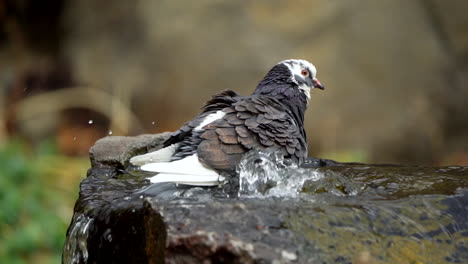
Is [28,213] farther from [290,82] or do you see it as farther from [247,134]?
[247,134]

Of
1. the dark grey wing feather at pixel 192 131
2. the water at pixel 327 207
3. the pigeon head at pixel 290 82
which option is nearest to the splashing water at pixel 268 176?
the water at pixel 327 207

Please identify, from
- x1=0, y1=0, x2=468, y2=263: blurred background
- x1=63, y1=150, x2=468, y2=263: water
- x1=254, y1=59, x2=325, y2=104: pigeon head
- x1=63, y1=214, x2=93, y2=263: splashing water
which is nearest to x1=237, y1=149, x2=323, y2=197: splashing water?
x1=63, y1=150, x2=468, y2=263: water

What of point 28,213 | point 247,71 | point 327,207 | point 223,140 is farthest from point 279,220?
point 247,71

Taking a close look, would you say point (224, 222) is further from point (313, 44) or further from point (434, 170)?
point (313, 44)

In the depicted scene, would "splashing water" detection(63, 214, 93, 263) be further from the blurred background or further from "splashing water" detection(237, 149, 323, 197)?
the blurred background

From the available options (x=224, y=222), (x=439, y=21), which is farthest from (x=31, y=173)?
(x=439, y=21)

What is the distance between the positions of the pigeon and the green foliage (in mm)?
2083

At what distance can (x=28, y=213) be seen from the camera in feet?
16.9

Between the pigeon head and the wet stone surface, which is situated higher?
the pigeon head

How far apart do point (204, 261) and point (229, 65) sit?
15.7ft

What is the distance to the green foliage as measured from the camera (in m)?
4.85

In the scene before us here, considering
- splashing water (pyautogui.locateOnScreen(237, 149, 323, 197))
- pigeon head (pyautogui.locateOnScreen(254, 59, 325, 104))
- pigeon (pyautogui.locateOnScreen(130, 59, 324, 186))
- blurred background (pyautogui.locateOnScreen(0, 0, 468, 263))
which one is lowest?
splashing water (pyautogui.locateOnScreen(237, 149, 323, 197))

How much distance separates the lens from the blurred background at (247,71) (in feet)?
21.7

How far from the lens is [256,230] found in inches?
77.0
